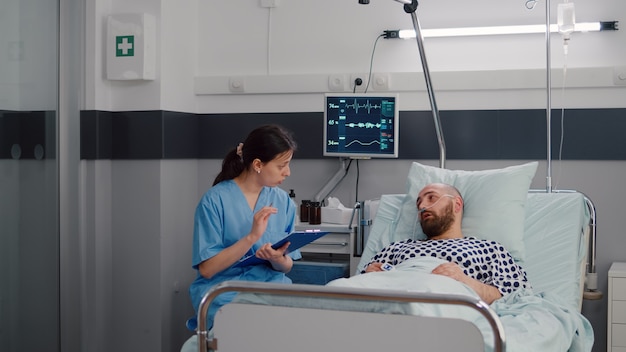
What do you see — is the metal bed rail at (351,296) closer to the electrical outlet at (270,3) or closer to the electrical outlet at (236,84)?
the electrical outlet at (236,84)

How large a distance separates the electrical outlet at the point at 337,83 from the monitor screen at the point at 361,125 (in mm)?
307

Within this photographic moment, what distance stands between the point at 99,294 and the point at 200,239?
1591mm

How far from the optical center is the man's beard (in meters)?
3.14

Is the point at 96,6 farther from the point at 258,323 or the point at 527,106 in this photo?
the point at 258,323

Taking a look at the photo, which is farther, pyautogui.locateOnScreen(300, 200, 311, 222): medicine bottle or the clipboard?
pyautogui.locateOnScreen(300, 200, 311, 222): medicine bottle

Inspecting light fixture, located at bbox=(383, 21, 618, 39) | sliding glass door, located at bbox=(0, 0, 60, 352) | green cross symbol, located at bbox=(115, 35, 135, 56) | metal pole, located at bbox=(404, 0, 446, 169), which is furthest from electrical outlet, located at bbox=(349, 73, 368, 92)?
sliding glass door, located at bbox=(0, 0, 60, 352)

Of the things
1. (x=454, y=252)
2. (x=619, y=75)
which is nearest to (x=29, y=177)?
(x=454, y=252)

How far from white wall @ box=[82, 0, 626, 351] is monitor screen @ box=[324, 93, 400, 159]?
310 mm

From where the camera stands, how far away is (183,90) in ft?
14.4

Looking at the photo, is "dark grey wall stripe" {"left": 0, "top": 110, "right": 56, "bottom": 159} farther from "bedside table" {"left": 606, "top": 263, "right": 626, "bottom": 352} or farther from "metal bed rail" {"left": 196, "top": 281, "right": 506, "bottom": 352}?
"bedside table" {"left": 606, "top": 263, "right": 626, "bottom": 352}

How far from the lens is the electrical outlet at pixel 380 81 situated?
13.9ft

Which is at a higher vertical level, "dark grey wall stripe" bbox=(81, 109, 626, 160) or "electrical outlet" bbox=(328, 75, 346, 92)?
"electrical outlet" bbox=(328, 75, 346, 92)

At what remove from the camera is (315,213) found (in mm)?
4023

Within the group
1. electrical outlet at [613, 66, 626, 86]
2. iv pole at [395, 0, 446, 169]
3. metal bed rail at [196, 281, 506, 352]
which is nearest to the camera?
metal bed rail at [196, 281, 506, 352]
